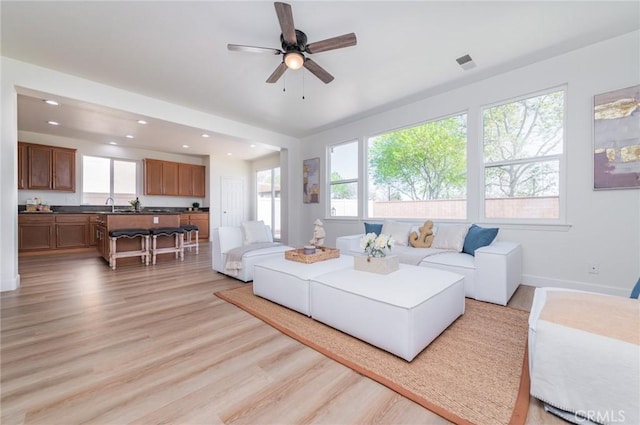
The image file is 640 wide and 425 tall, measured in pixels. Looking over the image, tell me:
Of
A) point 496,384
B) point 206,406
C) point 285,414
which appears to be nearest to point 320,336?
point 285,414

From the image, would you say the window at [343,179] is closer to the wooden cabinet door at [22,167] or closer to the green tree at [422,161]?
the green tree at [422,161]

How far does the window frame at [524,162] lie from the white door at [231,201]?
7336mm

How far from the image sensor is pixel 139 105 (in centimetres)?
390

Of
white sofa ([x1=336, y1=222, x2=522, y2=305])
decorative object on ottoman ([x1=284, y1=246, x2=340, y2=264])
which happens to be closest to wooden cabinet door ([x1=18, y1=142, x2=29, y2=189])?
decorative object on ottoman ([x1=284, y1=246, x2=340, y2=264])

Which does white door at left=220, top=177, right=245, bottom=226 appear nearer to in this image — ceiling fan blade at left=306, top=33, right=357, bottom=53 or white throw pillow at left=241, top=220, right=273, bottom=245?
white throw pillow at left=241, top=220, right=273, bottom=245

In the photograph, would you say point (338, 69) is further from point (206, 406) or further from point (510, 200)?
point (206, 406)

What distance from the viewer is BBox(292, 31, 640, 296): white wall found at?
265 centimetres

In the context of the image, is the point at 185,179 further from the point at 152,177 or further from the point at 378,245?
the point at 378,245

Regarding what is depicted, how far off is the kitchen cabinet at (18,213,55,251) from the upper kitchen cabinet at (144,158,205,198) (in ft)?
7.13

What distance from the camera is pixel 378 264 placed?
2.32 metres

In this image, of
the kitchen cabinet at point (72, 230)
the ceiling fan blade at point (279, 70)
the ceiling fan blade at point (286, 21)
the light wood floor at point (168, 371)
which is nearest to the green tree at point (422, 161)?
the light wood floor at point (168, 371)

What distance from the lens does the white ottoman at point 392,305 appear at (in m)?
1.66

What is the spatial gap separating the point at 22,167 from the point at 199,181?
3769 millimetres

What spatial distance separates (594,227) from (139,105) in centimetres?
620
